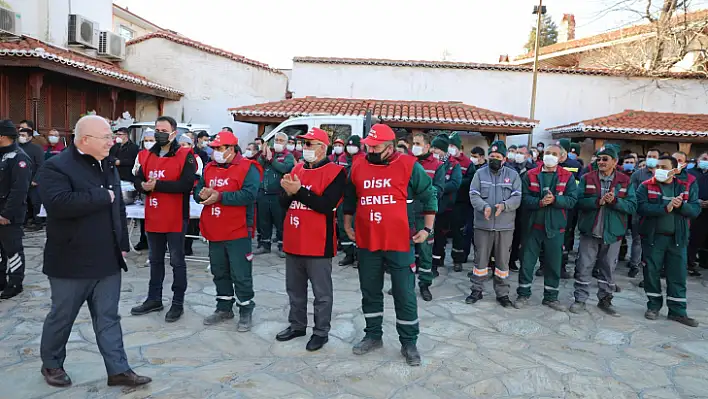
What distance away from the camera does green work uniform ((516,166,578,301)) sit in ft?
19.7

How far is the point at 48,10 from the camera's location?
1559 cm

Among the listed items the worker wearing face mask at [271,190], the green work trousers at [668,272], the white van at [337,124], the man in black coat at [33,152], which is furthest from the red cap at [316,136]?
the white van at [337,124]

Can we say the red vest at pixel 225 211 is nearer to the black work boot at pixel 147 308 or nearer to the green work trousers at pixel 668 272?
the black work boot at pixel 147 308

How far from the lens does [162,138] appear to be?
5051 mm

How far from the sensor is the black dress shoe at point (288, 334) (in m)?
4.73

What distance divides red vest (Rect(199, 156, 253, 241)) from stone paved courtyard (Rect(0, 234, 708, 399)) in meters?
0.99

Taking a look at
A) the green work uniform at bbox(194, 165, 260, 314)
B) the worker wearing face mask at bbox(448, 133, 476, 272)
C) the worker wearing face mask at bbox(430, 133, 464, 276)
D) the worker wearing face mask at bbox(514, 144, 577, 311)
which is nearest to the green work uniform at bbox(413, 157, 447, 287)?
the worker wearing face mask at bbox(430, 133, 464, 276)

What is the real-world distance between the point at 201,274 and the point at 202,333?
2.41 metres

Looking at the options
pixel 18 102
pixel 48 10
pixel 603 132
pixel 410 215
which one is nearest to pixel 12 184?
pixel 410 215

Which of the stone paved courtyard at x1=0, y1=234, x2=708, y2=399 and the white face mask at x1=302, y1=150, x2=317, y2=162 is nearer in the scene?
the stone paved courtyard at x1=0, y1=234, x2=708, y2=399

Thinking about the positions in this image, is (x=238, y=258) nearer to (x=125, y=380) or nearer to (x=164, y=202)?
(x=164, y=202)

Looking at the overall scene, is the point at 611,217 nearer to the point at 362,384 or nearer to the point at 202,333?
the point at 362,384

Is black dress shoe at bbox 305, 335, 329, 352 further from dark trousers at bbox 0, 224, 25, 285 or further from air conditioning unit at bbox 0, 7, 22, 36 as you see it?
air conditioning unit at bbox 0, 7, 22, 36

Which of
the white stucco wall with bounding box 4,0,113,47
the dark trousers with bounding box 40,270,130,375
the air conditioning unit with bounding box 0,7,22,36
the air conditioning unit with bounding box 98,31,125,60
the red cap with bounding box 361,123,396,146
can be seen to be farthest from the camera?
the air conditioning unit with bounding box 98,31,125,60
